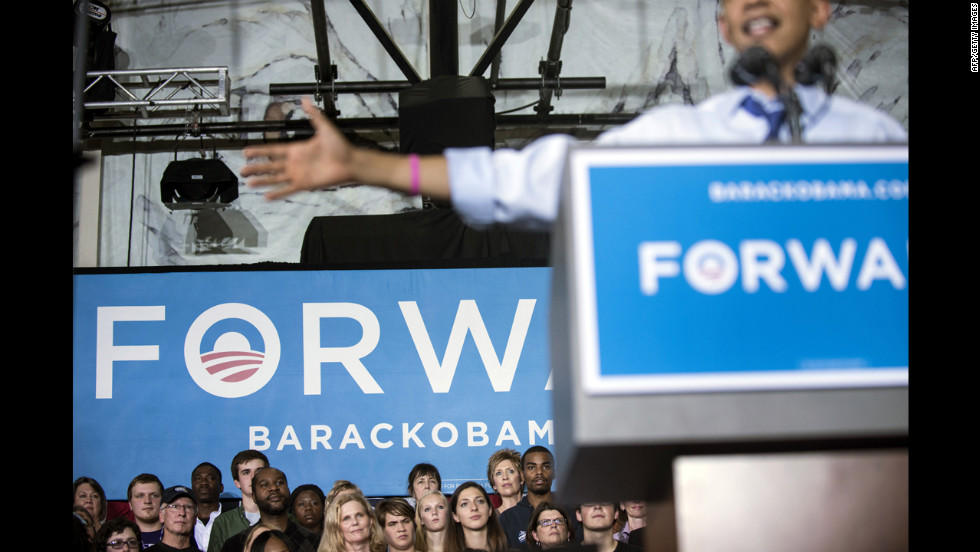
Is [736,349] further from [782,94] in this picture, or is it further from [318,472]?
[318,472]

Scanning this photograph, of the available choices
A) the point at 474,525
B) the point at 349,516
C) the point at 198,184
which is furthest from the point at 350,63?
the point at 474,525

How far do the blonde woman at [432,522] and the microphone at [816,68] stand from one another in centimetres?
429

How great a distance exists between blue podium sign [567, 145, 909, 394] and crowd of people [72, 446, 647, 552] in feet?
13.4

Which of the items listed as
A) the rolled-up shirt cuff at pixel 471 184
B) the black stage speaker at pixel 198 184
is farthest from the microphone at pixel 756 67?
the black stage speaker at pixel 198 184

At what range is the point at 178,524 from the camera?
524 cm

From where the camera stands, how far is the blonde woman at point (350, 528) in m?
4.90

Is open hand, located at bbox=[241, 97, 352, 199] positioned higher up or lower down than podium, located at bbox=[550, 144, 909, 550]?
higher up

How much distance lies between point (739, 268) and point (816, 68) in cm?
36

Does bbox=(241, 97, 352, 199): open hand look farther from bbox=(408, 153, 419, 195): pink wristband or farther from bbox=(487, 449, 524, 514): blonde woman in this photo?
bbox=(487, 449, 524, 514): blonde woman

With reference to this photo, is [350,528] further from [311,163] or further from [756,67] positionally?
[756,67]

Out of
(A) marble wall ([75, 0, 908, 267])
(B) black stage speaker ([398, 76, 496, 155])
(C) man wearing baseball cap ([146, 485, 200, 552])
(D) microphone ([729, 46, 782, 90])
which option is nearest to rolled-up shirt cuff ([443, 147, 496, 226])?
(D) microphone ([729, 46, 782, 90])

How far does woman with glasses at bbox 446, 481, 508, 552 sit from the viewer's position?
505cm

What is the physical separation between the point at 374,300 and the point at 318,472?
108 centimetres
